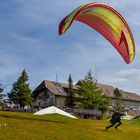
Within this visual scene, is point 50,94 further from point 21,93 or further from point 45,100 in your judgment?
point 21,93

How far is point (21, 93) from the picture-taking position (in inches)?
3135

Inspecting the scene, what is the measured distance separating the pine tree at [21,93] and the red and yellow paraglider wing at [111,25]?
2064 inches

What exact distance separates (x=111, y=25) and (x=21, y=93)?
54222 millimetres

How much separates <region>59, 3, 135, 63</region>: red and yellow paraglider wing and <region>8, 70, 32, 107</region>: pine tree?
172ft

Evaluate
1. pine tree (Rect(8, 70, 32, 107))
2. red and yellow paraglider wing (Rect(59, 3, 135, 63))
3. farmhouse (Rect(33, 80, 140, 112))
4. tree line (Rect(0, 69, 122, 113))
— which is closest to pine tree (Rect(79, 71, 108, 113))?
tree line (Rect(0, 69, 122, 113))

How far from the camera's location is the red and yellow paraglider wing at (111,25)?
26375 millimetres

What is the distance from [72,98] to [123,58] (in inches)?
2423

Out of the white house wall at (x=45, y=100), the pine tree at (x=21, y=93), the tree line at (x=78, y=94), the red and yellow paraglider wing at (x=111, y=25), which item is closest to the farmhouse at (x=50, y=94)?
the white house wall at (x=45, y=100)

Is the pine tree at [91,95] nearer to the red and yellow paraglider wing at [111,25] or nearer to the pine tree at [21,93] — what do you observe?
the pine tree at [21,93]

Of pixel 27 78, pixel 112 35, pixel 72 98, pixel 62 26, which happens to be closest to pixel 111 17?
pixel 112 35

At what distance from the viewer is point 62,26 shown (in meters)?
24.5

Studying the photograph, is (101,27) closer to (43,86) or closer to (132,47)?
(132,47)

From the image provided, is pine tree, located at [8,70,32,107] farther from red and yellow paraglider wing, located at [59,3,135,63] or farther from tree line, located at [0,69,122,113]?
red and yellow paraglider wing, located at [59,3,135,63]

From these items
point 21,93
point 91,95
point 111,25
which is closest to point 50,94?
point 21,93
